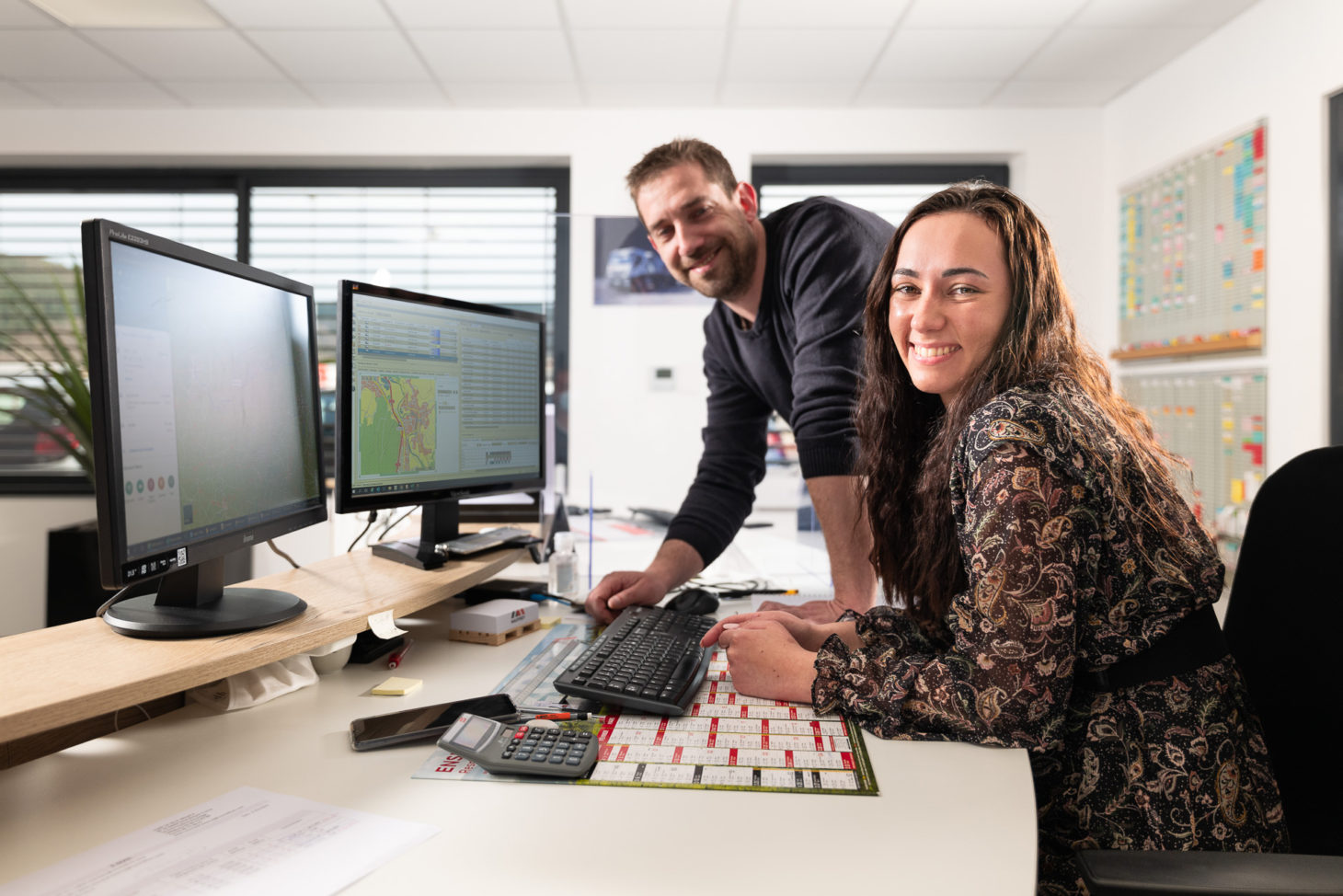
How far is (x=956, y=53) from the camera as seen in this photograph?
3309mm

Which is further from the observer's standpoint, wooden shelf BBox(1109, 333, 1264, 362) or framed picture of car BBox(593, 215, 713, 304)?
wooden shelf BBox(1109, 333, 1264, 362)

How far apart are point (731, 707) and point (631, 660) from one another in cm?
14

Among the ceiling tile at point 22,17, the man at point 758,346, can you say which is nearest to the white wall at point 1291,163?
the man at point 758,346

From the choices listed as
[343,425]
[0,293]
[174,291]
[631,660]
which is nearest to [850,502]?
[631,660]

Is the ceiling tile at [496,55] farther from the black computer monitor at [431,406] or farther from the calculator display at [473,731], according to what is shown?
the calculator display at [473,731]

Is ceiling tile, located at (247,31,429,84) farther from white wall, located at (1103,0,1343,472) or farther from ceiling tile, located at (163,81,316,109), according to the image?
white wall, located at (1103,0,1343,472)

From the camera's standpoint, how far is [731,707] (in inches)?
37.6

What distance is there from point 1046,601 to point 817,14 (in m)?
Result: 2.78

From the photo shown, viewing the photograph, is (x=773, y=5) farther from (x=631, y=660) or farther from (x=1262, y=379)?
(x=631, y=660)

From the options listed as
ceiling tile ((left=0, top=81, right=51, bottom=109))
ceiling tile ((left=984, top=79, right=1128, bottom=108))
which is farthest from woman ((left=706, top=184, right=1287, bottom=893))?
ceiling tile ((left=0, top=81, right=51, bottom=109))

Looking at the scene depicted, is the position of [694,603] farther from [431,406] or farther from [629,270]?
[629,270]

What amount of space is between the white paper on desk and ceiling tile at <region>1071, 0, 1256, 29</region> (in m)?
3.38

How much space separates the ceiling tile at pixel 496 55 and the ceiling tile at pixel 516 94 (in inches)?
2.3

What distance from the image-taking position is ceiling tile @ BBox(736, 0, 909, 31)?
9.56 feet
